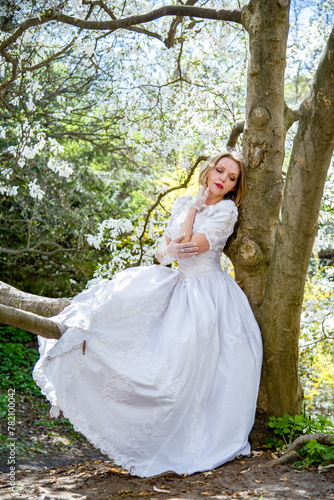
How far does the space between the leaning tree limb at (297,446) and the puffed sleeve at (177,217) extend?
4.60 ft

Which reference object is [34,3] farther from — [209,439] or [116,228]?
[209,439]

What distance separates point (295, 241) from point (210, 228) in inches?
21.2

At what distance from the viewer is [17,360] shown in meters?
7.04

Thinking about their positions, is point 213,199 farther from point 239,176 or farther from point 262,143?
point 262,143

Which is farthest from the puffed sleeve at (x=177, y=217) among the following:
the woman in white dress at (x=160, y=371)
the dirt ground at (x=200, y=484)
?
the dirt ground at (x=200, y=484)

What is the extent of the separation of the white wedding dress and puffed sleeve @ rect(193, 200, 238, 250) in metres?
0.35

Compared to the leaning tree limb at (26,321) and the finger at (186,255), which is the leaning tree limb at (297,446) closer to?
the finger at (186,255)

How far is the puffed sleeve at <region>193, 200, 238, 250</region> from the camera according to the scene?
314 centimetres

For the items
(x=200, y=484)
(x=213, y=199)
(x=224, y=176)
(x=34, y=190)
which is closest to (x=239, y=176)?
(x=224, y=176)

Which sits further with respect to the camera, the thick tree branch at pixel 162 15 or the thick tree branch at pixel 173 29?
the thick tree branch at pixel 173 29

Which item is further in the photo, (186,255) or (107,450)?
(186,255)

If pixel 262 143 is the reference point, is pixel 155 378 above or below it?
below

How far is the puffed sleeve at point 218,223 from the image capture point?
3.14 metres

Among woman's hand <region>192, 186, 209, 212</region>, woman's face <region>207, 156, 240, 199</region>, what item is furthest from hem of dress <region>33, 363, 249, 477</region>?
woman's face <region>207, 156, 240, 199</region>
